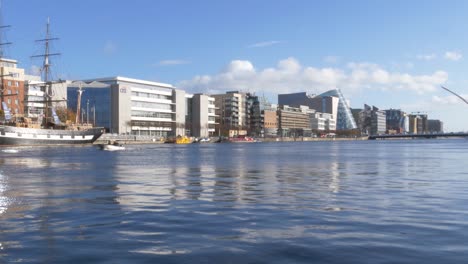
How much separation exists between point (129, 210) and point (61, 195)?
21.5ft

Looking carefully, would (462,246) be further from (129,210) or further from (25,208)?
(25,208)

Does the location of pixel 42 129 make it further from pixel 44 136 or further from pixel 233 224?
pixel 233 224

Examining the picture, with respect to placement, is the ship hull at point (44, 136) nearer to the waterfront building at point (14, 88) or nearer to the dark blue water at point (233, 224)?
the waterfront building at point (14, 88)

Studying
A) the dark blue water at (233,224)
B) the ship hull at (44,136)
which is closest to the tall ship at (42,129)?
the ship hull at (44,136)

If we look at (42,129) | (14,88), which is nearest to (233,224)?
(42,129)

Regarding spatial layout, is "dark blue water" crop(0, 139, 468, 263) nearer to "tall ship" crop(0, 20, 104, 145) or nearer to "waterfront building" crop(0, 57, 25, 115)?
"tall ship" crop(0, 20, 104, 145)

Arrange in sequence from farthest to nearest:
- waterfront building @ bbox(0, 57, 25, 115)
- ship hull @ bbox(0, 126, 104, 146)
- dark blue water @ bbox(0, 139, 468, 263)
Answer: waterfront building @ bbox(0, 57, 25, 115)
ship hull @ bbox(0, 126, 104, 146)
dark blue water @ bbox(0, 139, 468, 263)

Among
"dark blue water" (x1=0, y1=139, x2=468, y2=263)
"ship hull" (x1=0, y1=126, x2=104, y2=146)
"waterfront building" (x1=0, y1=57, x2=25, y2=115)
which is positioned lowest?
"dark blue water" (x1=0, y1=139, x2=468, y2=263)

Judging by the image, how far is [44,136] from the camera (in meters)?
128

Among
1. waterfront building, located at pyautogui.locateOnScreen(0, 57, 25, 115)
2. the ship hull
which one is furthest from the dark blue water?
waterfront building, located at pyautogui.locateOnScreen(0, 57, 25, 115)

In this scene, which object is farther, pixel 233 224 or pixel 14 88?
pixel 14 88

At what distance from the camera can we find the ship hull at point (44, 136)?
383ft

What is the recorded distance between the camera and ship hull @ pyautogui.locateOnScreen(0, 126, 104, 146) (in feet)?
383

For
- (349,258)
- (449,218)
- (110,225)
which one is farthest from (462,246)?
(110,225)
